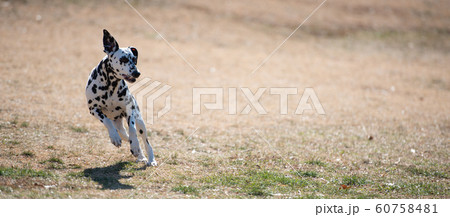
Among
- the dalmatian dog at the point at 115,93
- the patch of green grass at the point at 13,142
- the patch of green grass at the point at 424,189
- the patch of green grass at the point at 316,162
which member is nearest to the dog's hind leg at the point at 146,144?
the dalmatian dog at the point at 115,93

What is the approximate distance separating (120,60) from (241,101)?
9.19 meters

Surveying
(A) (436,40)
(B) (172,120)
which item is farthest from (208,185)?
(A) (436,40)

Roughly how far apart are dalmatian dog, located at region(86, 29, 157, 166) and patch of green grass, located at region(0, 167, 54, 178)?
140 cm

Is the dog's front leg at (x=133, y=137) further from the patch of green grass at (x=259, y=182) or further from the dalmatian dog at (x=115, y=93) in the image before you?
the patch of green grass at (x=259, y=182)

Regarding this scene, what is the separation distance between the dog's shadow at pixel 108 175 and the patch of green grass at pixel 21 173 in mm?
697

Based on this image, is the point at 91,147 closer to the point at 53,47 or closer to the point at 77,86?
the point at 77,86

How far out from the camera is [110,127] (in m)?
8.83

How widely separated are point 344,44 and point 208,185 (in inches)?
905

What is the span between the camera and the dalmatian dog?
890 centimetres

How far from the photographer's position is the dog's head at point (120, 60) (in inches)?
347

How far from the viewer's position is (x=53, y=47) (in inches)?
869

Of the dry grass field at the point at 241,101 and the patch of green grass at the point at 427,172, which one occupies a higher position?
the dry grass field at the point at 241,101

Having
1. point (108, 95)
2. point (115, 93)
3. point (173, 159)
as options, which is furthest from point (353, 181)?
point (108, 95)

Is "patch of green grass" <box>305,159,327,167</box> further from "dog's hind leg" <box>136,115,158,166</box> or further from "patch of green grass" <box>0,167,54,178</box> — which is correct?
"patch of green grass" <box>0,167,54,178</box>
